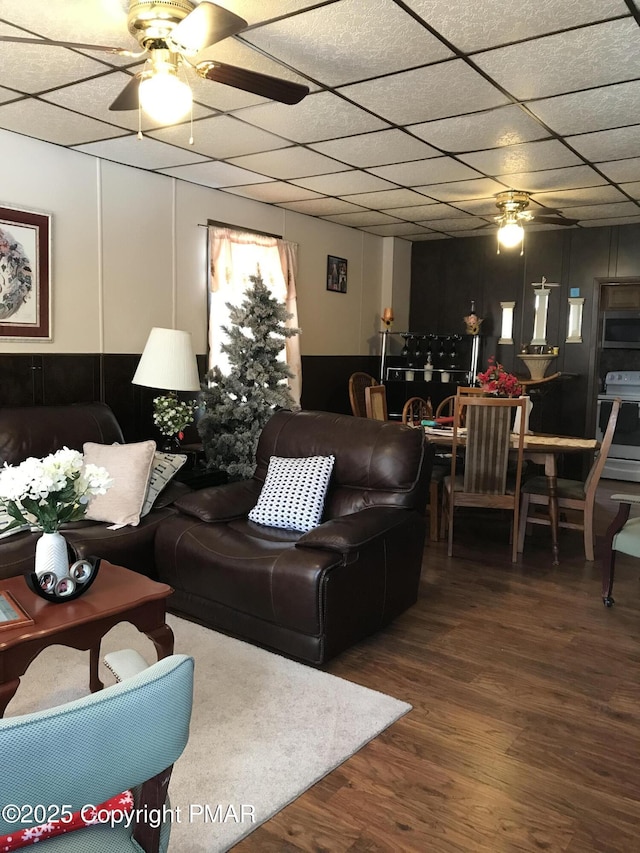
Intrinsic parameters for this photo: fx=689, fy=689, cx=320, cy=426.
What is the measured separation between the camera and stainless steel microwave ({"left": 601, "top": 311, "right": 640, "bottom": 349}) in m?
6.89

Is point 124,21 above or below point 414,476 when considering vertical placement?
above

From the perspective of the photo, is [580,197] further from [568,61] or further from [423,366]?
[568,61]

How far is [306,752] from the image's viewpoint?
239 centimetres

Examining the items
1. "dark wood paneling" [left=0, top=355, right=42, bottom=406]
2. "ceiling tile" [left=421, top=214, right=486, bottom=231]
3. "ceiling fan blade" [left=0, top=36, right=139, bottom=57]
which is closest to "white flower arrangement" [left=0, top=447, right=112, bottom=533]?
"ceiling fan blade" [left=0, top=36, right=139, bottom=57]

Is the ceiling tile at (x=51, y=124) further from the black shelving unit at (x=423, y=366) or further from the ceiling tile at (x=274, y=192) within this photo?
the black shelving unit at (x=423, y=366)

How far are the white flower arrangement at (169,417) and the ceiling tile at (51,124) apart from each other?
172 centimetres

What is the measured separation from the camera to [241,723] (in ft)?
8.41

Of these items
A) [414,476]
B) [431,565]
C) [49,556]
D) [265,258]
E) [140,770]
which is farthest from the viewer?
[265,258]

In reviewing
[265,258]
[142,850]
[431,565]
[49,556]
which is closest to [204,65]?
[49,556]

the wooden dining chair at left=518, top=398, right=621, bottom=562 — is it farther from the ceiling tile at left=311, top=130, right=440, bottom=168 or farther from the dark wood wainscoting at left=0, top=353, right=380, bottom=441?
the dark wood wainscoting at left=0, top=353, right=380, bottom=441

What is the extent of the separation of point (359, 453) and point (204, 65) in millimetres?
1982

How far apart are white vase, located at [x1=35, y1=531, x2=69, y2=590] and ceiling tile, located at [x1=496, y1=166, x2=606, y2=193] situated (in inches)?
156

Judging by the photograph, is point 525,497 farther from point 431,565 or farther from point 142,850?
point 142,850

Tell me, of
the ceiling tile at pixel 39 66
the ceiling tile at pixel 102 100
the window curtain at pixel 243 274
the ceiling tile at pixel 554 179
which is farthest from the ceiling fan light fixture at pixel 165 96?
the ceiling tile at pixel 554 179
